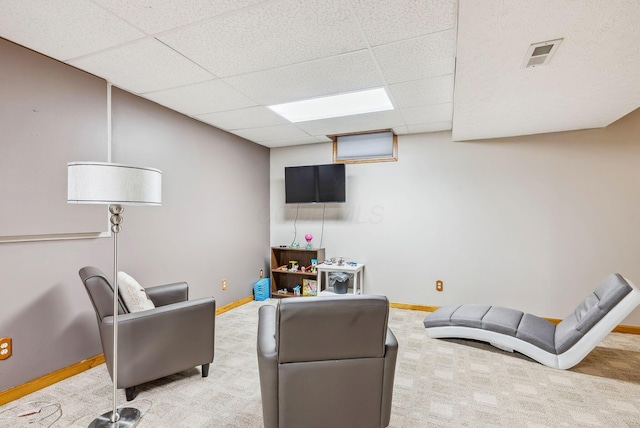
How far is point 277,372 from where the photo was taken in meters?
1.61

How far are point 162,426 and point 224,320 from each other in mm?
1925

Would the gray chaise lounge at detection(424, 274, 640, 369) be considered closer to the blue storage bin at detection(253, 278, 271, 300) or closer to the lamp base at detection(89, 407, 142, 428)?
the blue storage bin at detection(253, 278, 271, 300)

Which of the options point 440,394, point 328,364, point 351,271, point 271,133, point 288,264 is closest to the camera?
point 328,364

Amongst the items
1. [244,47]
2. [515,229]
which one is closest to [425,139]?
[515,229]

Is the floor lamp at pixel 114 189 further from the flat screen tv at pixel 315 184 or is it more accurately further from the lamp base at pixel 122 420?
the flat screen tv at pixel 315 184

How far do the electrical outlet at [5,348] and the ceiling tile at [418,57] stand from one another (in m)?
3.27

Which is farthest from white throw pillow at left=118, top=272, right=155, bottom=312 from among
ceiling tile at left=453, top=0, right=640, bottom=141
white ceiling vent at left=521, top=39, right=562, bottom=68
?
white ceiling vent at left=521, top=39, right=562, bottom=68

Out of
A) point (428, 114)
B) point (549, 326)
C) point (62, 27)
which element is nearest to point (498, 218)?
point (549, 326)

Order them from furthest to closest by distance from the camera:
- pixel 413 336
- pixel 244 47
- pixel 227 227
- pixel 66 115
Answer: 1. pixel 227 227
2. pixel 413 336
3. pixel 66 115
4. pixel 244 47

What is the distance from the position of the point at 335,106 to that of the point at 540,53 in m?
Result: 1.98

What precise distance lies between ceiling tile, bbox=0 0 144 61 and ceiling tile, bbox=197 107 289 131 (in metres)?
1.42

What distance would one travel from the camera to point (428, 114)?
3486 mm

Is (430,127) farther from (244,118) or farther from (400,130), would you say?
(244,118)

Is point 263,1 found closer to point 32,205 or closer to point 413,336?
point 32,205
